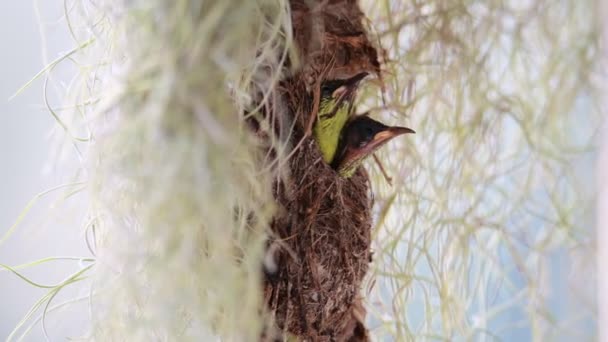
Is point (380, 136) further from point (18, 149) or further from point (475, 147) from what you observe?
point (18, 149)

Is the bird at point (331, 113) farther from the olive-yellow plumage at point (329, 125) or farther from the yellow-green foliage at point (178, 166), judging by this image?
the yellow-green foliage at point (178, 166)

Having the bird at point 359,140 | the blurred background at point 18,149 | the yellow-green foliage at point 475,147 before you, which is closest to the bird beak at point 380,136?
the bird at point 359,140

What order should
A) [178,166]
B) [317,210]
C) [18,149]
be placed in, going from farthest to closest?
[18,149], [317,210], [178,166]

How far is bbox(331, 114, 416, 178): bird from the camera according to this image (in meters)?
0.69

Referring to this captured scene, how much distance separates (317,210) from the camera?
65cm

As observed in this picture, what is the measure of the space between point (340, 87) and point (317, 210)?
136 millimetres

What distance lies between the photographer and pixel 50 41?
969mm

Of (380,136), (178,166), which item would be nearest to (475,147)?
(380,136)

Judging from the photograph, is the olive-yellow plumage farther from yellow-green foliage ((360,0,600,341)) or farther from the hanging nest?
yellow-green foliage ((360,0,600,341))

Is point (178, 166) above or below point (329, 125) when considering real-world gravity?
below

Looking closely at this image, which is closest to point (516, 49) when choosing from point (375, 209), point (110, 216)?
point (375, 209)

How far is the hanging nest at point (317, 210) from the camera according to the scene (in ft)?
2.06

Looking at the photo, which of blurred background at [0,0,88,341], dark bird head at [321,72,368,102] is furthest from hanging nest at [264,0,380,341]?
blurred background at [0,0,88,341]

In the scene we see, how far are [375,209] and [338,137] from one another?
196 millimetres
